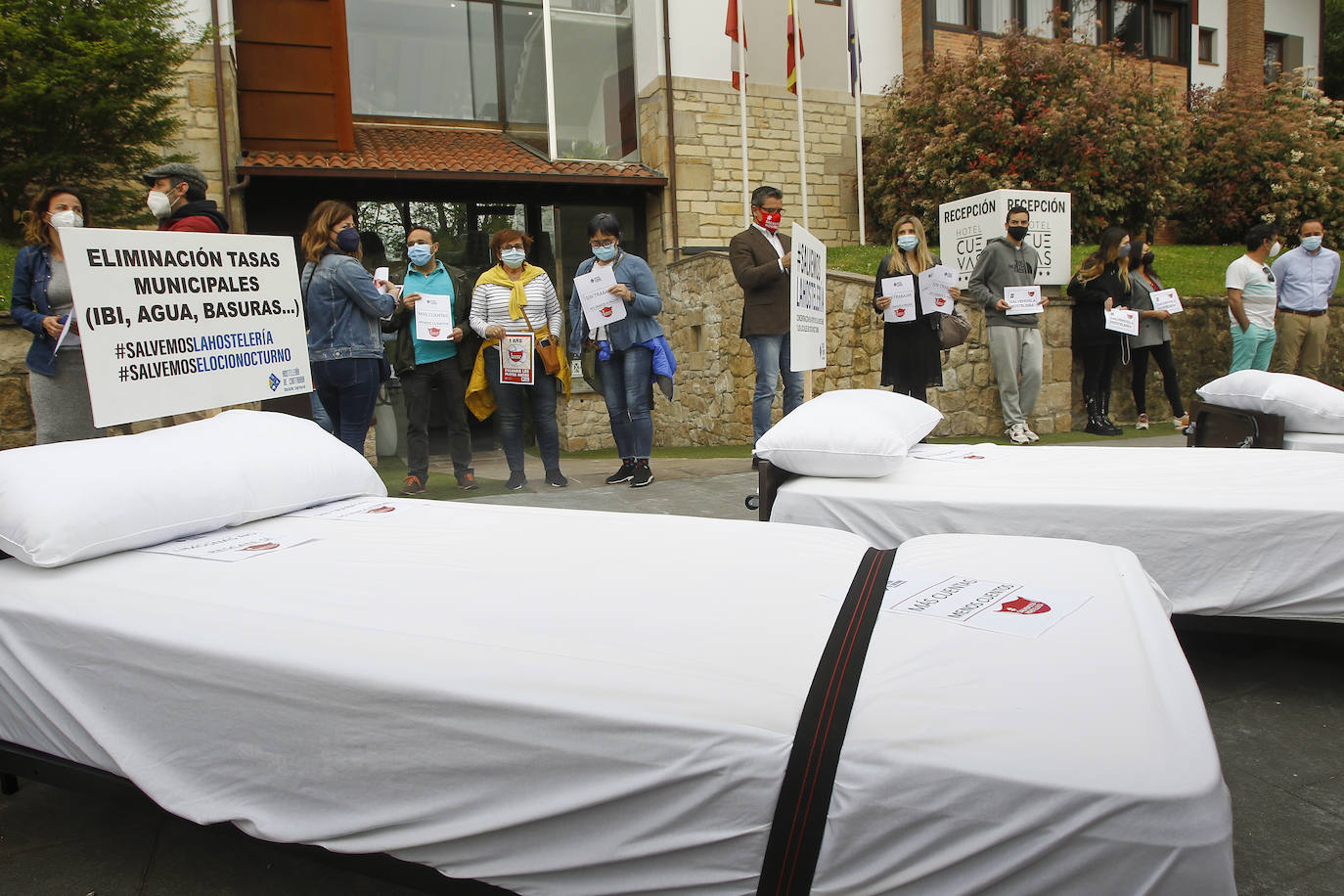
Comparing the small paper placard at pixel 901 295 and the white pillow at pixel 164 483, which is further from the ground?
the small paper placard at pixel 901 295

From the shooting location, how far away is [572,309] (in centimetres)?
632

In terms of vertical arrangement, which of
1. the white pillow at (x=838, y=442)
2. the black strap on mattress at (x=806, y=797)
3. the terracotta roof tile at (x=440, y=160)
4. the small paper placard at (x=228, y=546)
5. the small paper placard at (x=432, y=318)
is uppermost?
the terracotta roof tile at (x=440, y=160)

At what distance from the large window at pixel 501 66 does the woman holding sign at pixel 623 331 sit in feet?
26.0

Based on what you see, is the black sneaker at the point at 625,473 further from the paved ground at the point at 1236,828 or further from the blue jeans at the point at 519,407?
the paved ground at the point at 1236,828

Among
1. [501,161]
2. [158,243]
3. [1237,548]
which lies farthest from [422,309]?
[501,161]

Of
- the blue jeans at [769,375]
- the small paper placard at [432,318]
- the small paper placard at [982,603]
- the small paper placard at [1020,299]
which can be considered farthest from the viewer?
the small paper placard at [1020,299]

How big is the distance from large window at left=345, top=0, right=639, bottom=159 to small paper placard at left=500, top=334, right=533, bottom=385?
27.0ft

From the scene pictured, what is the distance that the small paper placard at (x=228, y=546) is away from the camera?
7.45 ft

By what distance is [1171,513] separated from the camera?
2805 millimetres

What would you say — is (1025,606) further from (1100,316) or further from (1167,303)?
(1167,303)

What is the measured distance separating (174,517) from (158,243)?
225 cm

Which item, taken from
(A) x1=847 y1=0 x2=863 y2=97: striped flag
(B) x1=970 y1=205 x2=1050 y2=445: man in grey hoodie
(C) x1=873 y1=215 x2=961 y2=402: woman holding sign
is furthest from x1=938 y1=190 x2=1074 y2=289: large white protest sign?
(A) x1=847 y1=0 x2=863 y2=97: striped flag

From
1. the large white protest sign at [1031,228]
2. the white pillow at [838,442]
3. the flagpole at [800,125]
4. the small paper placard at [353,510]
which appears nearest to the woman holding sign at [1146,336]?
the large white protest sign at [1031,228]

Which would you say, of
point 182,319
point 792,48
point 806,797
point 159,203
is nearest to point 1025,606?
point 806,797
